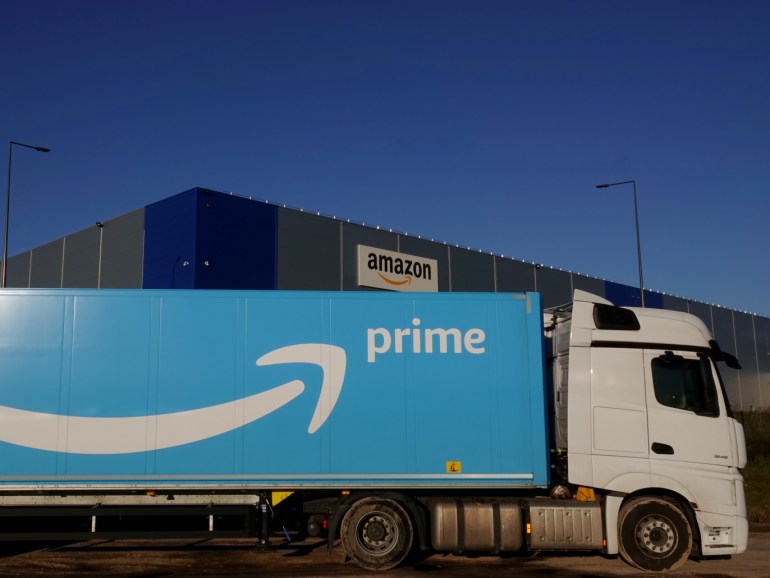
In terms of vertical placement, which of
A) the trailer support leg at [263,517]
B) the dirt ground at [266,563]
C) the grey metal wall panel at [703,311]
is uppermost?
the grey metal wall panel at [703,311]

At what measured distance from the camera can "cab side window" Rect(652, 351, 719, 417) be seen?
906 centimetres

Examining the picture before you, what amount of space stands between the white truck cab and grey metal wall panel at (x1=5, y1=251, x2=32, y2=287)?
30.8 meters

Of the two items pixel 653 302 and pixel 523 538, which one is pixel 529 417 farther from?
pixel 653 302

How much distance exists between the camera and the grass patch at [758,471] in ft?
50.1

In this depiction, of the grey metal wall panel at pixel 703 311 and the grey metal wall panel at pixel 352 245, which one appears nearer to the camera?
the grey metal wall panel at pixel 352 245

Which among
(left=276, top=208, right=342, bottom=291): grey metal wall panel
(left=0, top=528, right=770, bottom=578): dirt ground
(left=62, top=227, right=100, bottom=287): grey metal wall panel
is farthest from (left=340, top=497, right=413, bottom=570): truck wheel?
(left=62, top=227, right=100, bottom=287): grey metal wall panel

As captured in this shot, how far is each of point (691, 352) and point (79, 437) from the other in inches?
319

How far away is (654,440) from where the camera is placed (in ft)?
29.3

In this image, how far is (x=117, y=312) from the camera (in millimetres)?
8781

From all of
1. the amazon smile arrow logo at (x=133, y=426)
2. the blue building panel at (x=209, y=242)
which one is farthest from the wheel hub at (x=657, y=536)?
the blue building panel at (x=209, y=242)

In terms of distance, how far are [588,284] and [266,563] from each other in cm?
3274

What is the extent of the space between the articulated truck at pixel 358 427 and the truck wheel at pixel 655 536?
2cm

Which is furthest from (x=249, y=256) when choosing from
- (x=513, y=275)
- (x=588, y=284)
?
(x=588, y=284)

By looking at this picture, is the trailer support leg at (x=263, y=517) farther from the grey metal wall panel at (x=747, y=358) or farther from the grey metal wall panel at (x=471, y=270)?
the grey metal wall panel at (x=747, y=358)
